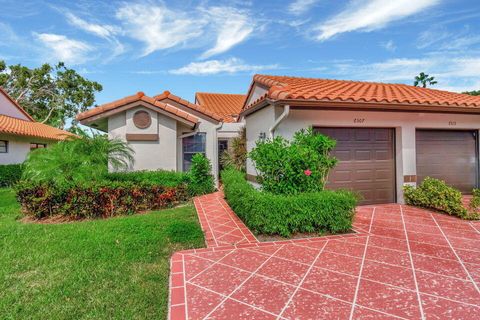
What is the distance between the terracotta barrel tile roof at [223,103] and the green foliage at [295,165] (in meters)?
10.6

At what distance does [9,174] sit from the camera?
14562 mm

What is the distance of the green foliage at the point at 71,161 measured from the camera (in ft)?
27.4

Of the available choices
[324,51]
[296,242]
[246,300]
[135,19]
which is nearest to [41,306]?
[246,300]

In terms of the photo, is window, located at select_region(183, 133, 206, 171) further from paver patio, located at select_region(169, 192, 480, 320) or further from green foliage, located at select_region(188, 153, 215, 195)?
paver patio, located at select_region(169, 192, 480, 320)

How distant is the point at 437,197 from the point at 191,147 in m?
10.4

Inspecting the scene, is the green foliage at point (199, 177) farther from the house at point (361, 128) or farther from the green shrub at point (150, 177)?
the house at point (361, 128)

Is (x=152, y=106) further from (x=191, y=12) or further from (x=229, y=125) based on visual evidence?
(x=229, y=125)

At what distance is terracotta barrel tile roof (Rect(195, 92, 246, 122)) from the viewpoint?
17839 mm

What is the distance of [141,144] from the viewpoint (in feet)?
35.7

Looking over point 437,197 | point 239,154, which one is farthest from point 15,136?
point 437,197

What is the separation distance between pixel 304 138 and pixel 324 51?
893cm

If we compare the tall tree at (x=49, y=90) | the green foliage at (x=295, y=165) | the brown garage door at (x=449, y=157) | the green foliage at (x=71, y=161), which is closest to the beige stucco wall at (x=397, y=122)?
the brown garage door at (x=449, y=157)

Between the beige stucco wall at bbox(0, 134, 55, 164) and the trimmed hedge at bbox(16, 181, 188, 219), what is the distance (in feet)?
38.6

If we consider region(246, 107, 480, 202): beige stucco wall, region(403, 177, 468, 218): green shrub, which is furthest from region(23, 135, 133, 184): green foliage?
region(403, 177, 468, 218): green shrub
